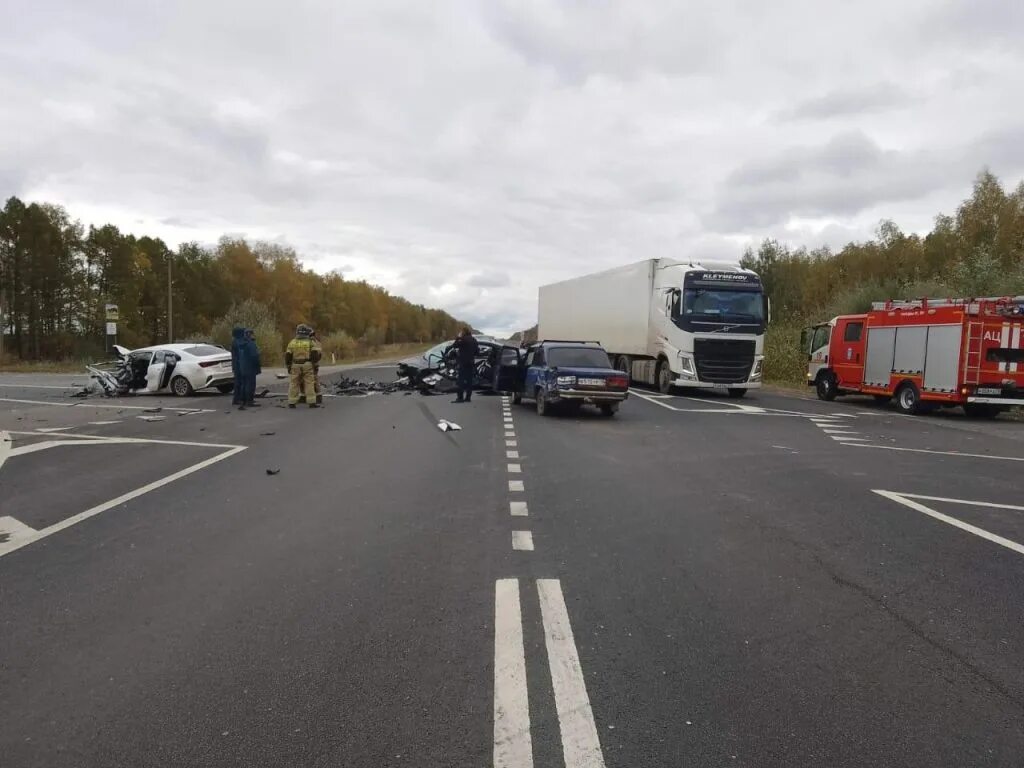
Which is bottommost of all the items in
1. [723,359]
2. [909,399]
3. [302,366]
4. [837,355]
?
[909,399]

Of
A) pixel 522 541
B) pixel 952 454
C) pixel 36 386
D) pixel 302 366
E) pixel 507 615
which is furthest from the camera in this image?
pixel 36 386

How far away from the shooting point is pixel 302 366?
730 inches

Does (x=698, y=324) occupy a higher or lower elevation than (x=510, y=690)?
higher

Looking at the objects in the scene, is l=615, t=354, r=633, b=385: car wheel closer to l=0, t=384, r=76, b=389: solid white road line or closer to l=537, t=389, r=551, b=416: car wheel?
l=537, t=389, r=551, b=416: car wheel

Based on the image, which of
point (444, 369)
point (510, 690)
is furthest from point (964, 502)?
point (444, 369)

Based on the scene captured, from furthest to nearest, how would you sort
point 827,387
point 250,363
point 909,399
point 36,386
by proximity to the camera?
point 36,386, point 827,387, point 909,399, point 250,363

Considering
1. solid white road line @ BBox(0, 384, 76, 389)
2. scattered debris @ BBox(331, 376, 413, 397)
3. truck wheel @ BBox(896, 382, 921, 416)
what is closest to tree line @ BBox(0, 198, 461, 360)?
solid white road line @ BBox(0, 384, 76, 389)

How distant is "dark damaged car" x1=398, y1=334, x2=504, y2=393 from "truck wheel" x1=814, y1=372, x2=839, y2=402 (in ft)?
32.4

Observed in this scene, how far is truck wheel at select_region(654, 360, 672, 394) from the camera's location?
22.9 m

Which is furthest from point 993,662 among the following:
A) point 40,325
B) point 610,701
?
point 40,325

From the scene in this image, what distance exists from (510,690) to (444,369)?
70.2 feet

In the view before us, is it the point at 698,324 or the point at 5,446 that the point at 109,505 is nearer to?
the point at 5,446

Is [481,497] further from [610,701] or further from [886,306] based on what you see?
[886,306]

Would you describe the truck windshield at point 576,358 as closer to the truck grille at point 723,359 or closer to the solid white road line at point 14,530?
the truck grille at point 723,359
